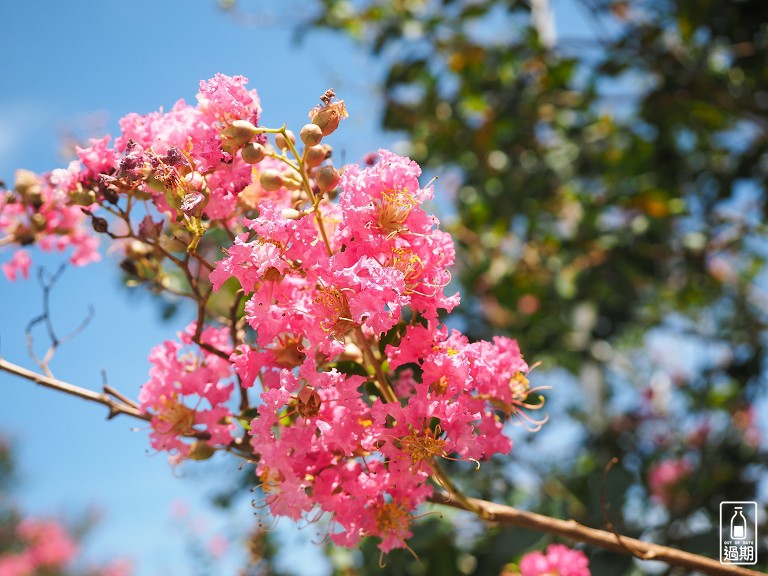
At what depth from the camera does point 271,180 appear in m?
0.90

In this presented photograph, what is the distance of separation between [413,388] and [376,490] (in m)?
0.16

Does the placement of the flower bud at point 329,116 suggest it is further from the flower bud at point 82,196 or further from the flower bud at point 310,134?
the flower bud at point 82,196

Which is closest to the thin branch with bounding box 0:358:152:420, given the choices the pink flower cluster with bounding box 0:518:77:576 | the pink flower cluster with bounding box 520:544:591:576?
the pink flower cluster with bounding box 520:544:591:576

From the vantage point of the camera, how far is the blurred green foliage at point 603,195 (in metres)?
2.53

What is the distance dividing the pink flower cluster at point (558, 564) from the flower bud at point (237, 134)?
91 cm

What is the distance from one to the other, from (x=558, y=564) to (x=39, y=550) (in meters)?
6.16

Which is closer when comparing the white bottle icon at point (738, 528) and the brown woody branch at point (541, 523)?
the brown woody branch at point (541, 523)

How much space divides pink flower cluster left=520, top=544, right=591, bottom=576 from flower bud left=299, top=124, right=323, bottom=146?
86cm

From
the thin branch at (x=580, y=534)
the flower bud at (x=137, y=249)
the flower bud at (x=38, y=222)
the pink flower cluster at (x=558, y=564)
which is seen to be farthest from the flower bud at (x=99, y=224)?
the pink flower cluster at (x=558, y=564)

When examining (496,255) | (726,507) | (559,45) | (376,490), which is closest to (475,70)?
(559,45)

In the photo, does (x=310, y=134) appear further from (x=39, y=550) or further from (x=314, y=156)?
(x=39, y=550)

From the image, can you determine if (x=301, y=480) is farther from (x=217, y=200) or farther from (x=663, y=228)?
(x=663, y=228)

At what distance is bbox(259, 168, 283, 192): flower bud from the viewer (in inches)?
35.4

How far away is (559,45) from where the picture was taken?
2.98 m
